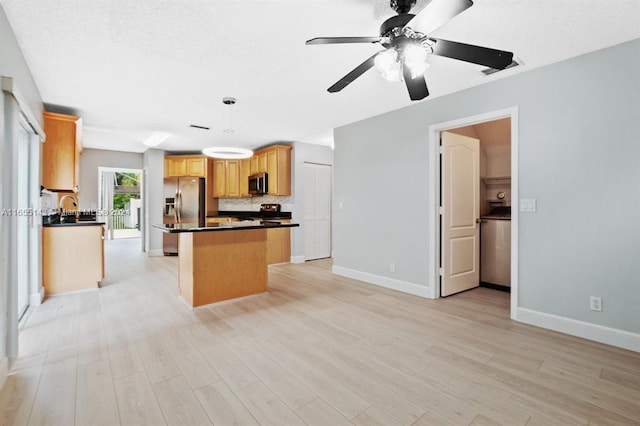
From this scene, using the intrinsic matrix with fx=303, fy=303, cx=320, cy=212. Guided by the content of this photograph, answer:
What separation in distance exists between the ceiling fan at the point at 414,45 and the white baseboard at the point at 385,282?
2.64 meters

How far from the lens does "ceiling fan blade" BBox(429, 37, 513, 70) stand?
5.61ft

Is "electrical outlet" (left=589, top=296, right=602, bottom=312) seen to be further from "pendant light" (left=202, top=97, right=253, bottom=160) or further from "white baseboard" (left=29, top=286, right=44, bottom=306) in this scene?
"white baseboard" (left=29, top=286, right=44, bottom=306)

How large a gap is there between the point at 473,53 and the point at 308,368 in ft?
7.45

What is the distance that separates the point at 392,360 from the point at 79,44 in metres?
3.43

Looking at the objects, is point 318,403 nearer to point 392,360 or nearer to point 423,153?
point 392,360

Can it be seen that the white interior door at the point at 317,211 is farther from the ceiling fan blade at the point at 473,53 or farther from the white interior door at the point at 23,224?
the ceiling fan blade at the point at 473,53

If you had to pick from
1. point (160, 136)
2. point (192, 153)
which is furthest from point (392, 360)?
point (192, 153)

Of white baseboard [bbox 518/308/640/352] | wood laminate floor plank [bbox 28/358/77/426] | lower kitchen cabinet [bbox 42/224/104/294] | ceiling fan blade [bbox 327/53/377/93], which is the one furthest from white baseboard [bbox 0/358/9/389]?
white baseboard [bbox 518/308/640/352]

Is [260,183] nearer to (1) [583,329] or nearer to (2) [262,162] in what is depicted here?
(2) [262,162]

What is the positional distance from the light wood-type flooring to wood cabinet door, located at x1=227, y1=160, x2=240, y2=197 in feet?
12.3

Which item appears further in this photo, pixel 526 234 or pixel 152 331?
pixel 526 234

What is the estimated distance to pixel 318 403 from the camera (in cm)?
174

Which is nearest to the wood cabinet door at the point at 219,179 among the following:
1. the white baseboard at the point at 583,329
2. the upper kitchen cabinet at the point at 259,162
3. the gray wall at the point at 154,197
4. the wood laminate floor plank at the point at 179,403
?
the upper kitchen cabinet at the point at 259,162

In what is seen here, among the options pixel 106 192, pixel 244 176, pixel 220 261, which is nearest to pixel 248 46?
pixel 220 261
